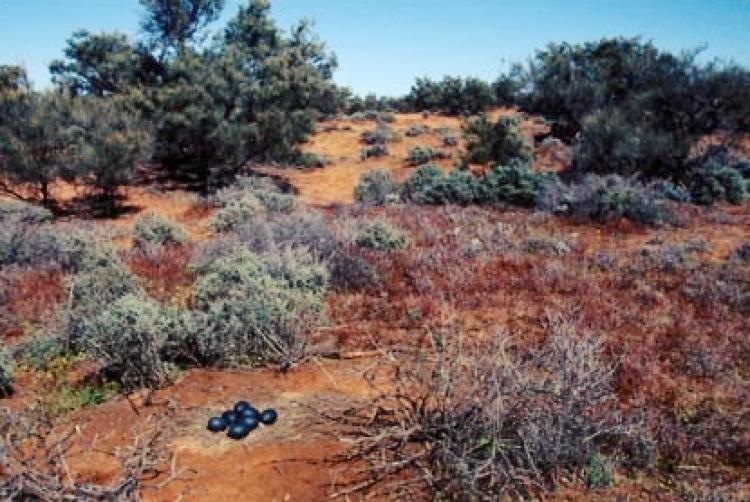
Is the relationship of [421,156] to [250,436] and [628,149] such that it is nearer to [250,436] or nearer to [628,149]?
[628,149]

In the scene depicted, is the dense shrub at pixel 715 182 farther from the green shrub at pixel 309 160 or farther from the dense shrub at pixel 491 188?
the green shrub at pixel 309 160

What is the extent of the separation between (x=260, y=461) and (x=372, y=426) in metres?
0.86

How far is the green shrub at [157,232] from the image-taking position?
12.0 metres

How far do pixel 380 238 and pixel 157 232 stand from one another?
4.26 m

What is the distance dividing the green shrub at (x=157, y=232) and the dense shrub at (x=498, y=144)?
10974 mm

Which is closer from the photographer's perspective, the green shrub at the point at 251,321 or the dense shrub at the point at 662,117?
the green shrub at the point at 251,321

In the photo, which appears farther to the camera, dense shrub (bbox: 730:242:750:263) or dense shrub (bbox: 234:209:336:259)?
dense shrub (bbox: 730:242:750:263)

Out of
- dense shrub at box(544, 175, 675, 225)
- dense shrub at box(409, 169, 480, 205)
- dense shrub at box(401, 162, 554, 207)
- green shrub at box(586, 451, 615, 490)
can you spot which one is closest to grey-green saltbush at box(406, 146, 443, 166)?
dense shrub at box(401, 162, 554, 207)

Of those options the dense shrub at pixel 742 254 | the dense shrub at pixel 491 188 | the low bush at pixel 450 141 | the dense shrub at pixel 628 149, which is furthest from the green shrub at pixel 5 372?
the low bush at pixel 450 141

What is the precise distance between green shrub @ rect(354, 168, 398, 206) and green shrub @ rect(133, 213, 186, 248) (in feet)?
18.8

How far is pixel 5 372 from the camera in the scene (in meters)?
6.28

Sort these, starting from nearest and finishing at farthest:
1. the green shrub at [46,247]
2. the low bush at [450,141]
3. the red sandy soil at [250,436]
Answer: the red sandy soil at [250,436] → the green shrub at [46,247] → the low bush at [450,141]

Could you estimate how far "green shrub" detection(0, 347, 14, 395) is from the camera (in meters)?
6.26

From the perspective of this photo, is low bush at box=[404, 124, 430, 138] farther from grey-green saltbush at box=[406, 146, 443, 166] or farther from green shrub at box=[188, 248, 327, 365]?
green shrub at box=[188, 248, 327, 365]
